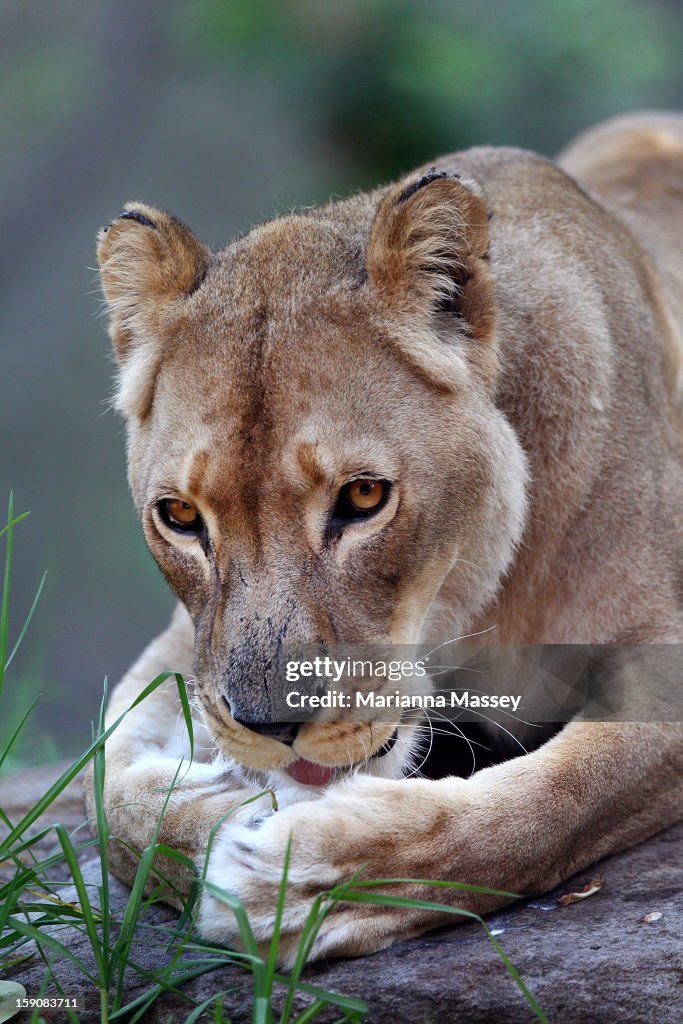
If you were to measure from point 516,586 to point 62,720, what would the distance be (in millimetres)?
7150

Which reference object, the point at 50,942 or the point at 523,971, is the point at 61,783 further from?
the point at 523,971

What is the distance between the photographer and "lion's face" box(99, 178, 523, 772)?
2900 mm

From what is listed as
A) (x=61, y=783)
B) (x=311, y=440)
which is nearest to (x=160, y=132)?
(x=311, y=440)

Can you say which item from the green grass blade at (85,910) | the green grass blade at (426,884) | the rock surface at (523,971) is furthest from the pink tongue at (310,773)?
the green grass blade at (85,910)

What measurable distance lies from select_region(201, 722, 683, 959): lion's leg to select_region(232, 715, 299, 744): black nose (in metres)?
0.17

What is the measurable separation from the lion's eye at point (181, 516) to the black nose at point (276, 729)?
0.50 metres

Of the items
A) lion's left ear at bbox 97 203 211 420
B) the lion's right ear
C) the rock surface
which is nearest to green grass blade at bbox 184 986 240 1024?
the rock surface

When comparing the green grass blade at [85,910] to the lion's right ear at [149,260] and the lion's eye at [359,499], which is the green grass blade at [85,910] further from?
the lion's right ear at [149,260]

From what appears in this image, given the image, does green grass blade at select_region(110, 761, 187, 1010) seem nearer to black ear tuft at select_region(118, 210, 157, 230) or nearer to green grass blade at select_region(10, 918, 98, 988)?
green grass blade at select_region(10, 918, 98, 988)

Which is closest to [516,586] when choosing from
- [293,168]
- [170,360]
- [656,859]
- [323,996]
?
[656,859]

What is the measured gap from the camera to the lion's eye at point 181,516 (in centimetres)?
308

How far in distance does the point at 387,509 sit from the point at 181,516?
495mm

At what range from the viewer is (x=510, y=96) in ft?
32.2
